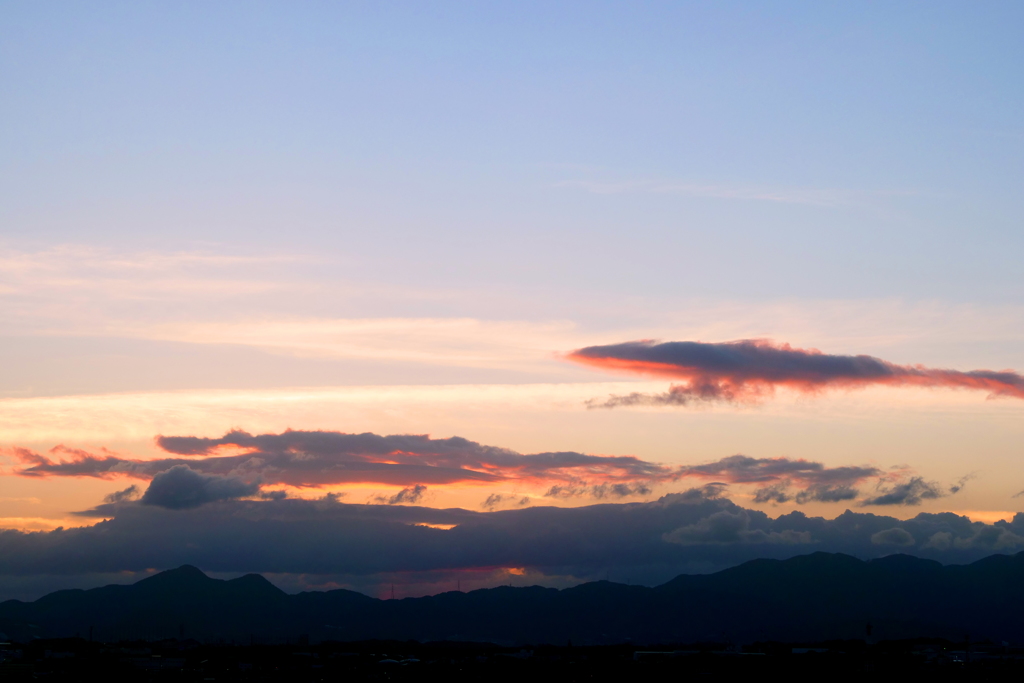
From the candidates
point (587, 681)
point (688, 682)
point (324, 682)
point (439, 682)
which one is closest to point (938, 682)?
point (688, 682)

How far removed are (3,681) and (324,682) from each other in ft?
193

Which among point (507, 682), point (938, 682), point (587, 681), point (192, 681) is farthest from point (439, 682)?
point (938, 682)

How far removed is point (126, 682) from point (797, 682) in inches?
5293

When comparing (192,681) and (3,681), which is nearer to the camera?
(3,681)

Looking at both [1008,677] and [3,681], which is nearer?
[3,681]

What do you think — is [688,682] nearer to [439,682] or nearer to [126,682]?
[439,682]

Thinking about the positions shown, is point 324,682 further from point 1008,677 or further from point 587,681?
point 1008,677

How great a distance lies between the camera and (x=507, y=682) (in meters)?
200

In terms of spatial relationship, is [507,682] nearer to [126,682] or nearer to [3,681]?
[126,682]

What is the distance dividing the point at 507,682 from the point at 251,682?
51.1m

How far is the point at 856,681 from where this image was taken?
7628 inches

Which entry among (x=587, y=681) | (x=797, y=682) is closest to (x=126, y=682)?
(x=587, y=681)

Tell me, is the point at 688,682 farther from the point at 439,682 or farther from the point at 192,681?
the point at 192,681

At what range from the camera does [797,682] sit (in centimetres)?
19700
